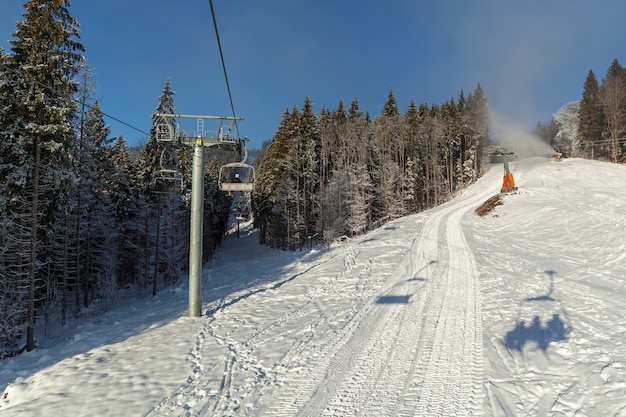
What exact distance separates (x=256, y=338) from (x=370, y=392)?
140 inches

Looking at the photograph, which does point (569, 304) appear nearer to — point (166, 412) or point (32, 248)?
point (166, 412)

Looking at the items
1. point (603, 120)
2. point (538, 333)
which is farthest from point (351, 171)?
point (603, 120)

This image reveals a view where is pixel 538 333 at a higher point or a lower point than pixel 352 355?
higher

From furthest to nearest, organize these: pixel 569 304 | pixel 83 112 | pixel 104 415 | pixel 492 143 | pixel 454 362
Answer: pixel 492 143, pixel 83 112, pixel 569 304, pixel 454 362, pixel 104 415

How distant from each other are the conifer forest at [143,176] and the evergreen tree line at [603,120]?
24cm

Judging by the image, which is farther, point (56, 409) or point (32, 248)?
point (32, 248)

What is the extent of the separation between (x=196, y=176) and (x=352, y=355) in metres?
7.62

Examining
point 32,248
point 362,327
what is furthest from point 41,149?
point 362,327

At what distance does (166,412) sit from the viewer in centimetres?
504

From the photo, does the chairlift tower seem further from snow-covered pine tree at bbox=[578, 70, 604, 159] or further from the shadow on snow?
snow-covered pine tree at bbox=[578, 70, 604, 159]

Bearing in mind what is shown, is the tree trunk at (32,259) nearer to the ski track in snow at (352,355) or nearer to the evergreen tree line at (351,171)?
the ski track in snow at (352,355)

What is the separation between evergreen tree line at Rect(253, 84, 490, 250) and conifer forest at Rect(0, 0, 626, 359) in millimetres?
177

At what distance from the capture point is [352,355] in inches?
271

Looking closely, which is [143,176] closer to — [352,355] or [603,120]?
[352,355]
